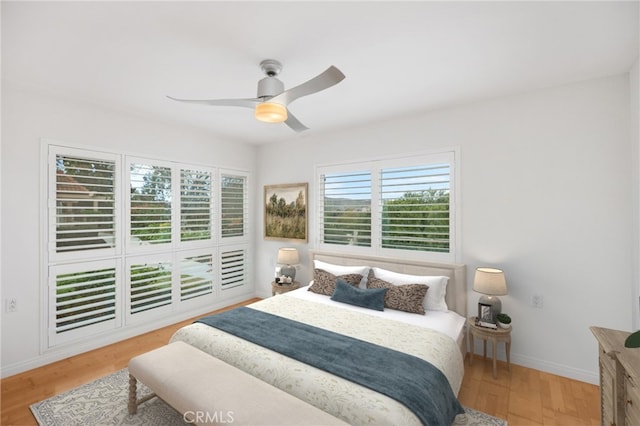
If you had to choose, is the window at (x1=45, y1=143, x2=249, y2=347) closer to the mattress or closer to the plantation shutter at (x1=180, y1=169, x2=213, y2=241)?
the plantation shutter at (x1=180, y1=169, x2=213, y2=241)

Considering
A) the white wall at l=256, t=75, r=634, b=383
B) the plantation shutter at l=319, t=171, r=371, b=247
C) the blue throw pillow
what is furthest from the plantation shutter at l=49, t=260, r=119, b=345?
the white wall at l=256, t=75, r=634, b=383

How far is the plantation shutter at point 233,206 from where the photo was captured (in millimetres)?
4664

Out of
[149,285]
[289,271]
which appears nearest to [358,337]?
[289,271]

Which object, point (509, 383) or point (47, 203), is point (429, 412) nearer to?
point (509, 383)

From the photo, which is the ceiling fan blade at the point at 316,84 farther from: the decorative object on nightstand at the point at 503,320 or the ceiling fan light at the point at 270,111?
the decorative object on nightstand at the point at 503,320

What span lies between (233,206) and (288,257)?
4.43 feet

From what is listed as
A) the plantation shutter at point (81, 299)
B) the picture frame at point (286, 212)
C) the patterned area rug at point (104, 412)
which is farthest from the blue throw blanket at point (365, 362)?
the picture frame at point (286, 212)

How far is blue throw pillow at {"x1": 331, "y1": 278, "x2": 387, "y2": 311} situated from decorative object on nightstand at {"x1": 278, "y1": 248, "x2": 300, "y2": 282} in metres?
1.16

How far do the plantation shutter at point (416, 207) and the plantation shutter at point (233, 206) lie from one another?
2.44 meters

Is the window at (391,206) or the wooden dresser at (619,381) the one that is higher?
the window at (391,206)

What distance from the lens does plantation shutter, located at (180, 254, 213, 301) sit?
4145mm

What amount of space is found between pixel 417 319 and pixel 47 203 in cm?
385

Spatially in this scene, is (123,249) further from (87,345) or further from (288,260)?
(288,260)

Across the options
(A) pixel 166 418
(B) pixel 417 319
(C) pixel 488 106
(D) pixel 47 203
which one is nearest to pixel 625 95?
(C) pixel 488 106
